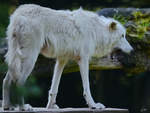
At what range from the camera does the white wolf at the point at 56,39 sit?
14.9ft

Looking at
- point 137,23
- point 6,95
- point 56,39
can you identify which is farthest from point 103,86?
point 6,95

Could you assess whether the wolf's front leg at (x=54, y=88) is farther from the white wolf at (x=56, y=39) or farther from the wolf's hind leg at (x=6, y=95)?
the wolf's hind leg at (x=6, y=95)

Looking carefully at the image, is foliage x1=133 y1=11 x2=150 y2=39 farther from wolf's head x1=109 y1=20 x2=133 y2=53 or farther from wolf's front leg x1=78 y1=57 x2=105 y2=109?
wolf's front leg x1=78 y1=57 x2=105 y2=109

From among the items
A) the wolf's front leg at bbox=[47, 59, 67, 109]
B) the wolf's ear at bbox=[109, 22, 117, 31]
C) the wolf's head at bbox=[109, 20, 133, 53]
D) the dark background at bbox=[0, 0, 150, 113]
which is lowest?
the dark background at bbox=[0, 0, 150, 113]

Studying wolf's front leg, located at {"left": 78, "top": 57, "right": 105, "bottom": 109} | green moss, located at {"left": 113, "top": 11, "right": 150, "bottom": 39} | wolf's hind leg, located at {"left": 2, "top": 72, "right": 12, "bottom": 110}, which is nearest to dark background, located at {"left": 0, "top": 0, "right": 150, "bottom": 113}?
green moss, located at {"left": 113, "top": 11, "right": 150, "bottom": 39}

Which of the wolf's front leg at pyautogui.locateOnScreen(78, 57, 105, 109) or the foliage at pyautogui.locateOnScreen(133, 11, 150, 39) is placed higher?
the foliage at pyautogui.locateOnScreen(133, 11, 150, 39)

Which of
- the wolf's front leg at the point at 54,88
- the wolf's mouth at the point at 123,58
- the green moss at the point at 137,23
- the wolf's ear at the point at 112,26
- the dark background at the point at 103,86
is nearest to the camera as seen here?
the wolf's front leg at the point at 54,88

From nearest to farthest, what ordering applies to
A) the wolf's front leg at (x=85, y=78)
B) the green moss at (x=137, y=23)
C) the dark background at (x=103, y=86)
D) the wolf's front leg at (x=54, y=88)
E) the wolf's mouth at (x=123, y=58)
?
the wolf's front leg at (x=85, y=78) → the wolf's front leg at (x=54, y=88) → the wolf's mouth at (x=123, y=58) → the green moss at (x=137, y=23) → the dark background at (x=103, y=86)

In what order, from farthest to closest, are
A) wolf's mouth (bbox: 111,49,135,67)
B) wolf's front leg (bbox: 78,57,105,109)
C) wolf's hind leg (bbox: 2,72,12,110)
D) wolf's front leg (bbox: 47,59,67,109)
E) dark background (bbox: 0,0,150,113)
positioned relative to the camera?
dark background (bbox: 0,0,150,113) → wolf's mouth (bbox: 111,49,135,67) → wolf's front leg (bbox: 47,59,67,109) → wolf's front leg (bbox: 78,57,105,109) → wolf's hind leg (bbox: 2,72,12,110)

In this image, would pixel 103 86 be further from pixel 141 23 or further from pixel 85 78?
pixel 85 78

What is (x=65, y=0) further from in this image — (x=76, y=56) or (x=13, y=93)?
(x=13, y=93)

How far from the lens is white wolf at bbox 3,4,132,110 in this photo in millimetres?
4539

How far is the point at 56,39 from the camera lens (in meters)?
5.00

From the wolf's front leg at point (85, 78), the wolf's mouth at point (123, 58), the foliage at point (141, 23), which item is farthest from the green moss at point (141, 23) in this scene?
the wolf's front leg at point (85, 78)
